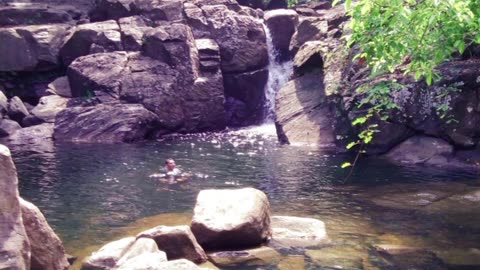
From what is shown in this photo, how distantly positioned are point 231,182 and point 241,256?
21.8ft

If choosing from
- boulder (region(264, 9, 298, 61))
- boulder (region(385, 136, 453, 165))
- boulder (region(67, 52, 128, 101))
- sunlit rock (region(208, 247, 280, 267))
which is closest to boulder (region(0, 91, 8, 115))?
boulder (region(67, 52, 128, 101))

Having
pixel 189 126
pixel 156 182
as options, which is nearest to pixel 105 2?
pixel 189 126

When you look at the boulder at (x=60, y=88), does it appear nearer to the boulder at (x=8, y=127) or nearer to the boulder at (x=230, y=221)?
the boulder at (x=8, y=127)

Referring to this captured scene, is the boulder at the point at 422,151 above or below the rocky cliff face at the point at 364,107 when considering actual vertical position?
below

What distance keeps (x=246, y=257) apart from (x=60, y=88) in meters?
20.8

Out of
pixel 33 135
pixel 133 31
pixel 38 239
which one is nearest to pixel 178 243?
pixel 38 239

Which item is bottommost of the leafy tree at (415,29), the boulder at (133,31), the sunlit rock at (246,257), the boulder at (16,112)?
the boulder at (16,112)

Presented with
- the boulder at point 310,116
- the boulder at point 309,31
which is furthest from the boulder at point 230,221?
the boulder at point 309,31

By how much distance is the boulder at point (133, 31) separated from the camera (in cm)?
2928

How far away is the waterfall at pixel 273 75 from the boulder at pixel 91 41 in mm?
7263

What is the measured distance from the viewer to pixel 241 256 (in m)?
10.9

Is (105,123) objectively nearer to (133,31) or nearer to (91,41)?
(91,41)

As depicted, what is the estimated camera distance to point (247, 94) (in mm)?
30234

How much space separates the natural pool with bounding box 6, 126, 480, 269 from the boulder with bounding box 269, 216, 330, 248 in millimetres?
308
